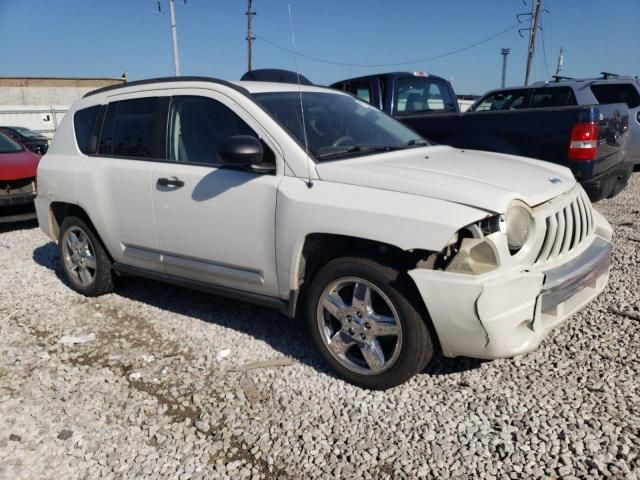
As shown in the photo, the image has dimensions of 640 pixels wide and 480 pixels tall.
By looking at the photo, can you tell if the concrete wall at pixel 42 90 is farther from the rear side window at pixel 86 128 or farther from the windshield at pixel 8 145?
the rear side window at pixel 86 128

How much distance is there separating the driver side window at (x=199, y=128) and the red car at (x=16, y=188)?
4.84m

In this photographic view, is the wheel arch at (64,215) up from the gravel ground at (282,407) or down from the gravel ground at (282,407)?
up

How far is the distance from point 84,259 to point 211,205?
1964 mm

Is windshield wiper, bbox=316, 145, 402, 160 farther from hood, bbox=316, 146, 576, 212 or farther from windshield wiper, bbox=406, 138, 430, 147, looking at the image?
windshield wiper, bbox=406, 138, 430, 147

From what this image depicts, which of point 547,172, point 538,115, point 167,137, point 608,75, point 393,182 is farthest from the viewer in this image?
point 608,75

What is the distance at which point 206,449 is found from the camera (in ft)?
8.89

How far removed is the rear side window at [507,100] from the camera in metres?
9.52

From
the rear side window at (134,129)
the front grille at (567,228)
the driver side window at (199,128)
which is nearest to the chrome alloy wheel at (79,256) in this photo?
the rear side window at (134,129)

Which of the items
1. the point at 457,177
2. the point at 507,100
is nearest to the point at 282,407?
the point at 457,177

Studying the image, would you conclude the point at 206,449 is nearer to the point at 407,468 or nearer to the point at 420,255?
the point at 407,468

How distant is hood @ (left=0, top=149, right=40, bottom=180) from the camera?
7.76 metres

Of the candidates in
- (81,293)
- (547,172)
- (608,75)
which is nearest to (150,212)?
(81,293)

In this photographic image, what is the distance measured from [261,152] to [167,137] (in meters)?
1.08

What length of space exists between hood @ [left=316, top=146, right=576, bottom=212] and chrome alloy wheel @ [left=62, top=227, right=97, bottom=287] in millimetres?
2685
